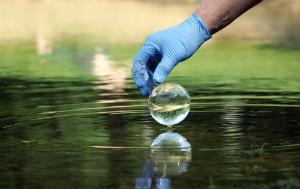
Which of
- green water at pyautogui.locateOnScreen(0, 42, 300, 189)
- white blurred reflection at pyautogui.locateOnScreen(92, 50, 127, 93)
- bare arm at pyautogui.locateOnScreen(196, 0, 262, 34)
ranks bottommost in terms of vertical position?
white blurred reflection at pyautogui.locateOnScreen(92, 50, 127, 93)

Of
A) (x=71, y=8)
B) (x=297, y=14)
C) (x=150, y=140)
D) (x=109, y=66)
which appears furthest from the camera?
(x=71, y=8)

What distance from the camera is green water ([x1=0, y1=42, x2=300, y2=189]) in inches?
194

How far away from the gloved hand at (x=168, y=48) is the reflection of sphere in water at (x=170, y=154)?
401 millimetres

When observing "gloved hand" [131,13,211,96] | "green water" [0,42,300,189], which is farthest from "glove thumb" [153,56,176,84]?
"green water" [0,42,300,189]

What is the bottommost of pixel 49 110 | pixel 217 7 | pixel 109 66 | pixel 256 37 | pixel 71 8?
pixel 71 8

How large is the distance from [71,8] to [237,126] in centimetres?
2430

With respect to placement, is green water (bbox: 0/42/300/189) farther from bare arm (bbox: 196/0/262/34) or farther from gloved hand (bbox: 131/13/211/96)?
bare arm (bbox: 196/0/262/34)

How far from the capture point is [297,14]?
81.5ft

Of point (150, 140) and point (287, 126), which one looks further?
point (287, 126)

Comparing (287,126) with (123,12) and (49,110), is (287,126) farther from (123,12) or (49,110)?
(123,12)

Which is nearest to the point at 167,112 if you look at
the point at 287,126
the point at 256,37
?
the point at 287,126

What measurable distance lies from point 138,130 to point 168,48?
0.53 meters

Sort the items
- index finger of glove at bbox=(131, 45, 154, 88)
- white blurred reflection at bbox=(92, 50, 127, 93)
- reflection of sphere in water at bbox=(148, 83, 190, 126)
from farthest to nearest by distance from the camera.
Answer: white blurred reflection at bbox=(92, 50, 127, 93)
index finger of glove at bbox=(131, 45, 154, 88)
reflection of sphere in water at bbox=(148, 83, 190, 126)

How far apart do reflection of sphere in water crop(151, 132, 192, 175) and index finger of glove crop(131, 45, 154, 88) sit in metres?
0.39
